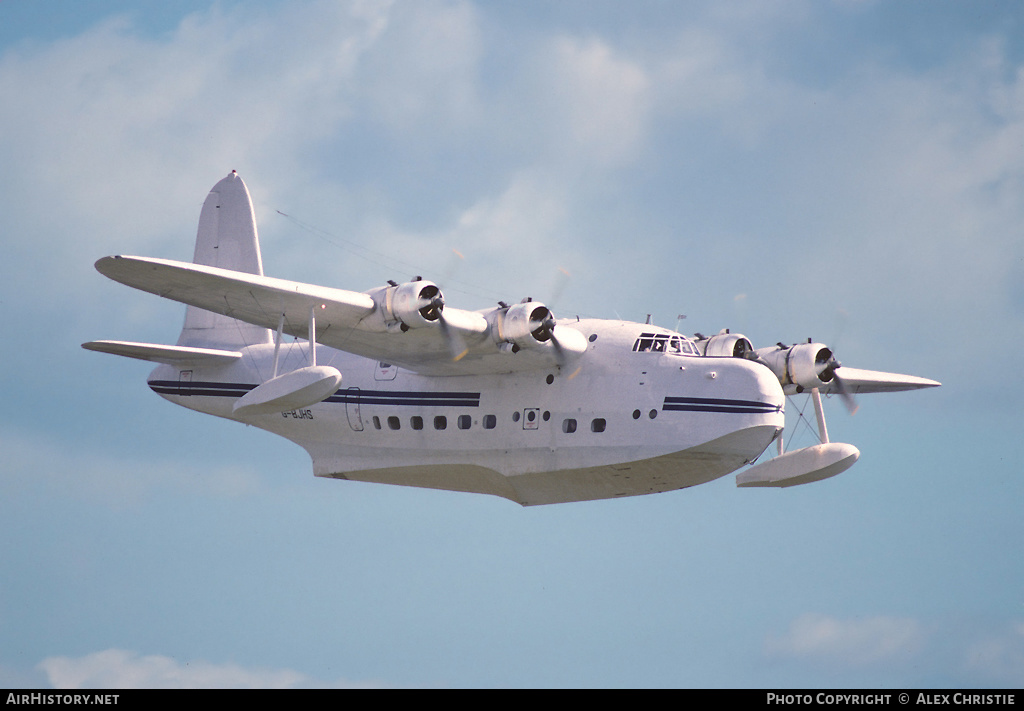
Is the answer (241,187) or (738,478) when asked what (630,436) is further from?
(241,187)

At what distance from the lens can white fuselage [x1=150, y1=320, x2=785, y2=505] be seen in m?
22.9

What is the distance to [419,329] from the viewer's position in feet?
74.1

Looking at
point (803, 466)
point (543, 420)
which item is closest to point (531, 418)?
point (543, 420)

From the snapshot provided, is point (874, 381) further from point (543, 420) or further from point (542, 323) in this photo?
point (542, 323)

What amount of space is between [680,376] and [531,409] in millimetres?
3067

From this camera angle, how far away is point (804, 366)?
25.9 meters

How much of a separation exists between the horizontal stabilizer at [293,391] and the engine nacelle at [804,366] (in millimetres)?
9821

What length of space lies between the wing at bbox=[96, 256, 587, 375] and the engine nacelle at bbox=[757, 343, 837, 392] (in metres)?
4.57

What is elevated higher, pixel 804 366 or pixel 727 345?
pixel 804 366

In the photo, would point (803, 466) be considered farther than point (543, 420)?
No

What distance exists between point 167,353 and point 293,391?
25.2ft

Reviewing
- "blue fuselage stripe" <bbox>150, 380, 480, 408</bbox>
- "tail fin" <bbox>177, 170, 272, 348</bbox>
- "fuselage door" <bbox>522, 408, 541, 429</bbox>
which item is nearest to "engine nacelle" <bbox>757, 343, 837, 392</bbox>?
"fuselage door" <bbox>522, 408, 541, 429</bbox>

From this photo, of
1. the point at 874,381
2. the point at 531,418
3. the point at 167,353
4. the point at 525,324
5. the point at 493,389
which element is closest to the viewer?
the point at 525,324

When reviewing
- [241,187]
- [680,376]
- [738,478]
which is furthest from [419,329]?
[241,187]
